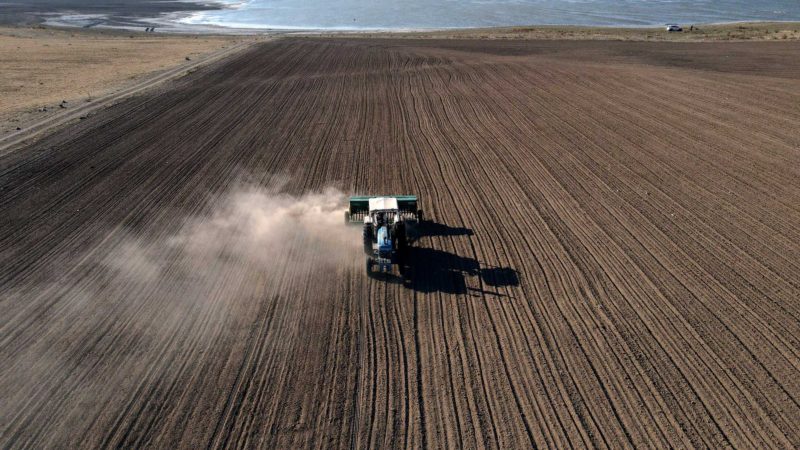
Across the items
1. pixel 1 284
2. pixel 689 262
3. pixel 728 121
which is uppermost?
pixel 728 121

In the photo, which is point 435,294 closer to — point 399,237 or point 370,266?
point 399,237

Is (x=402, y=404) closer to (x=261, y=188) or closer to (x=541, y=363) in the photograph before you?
(x=541, y=363)

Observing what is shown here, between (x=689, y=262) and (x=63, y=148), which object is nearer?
(x=689, y=262)

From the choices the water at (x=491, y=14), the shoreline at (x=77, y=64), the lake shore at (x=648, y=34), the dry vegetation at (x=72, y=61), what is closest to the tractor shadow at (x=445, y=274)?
the shoreline at (x=77, y=64)

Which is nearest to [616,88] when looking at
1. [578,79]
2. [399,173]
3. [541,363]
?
[578,79]

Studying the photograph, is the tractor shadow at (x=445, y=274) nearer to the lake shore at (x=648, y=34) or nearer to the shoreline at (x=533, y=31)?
the lake shore at (x=648, y=34)

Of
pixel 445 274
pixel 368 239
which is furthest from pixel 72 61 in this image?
pixel 445 274
